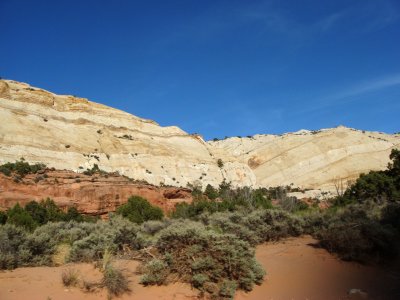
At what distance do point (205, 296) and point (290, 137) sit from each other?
9233cm

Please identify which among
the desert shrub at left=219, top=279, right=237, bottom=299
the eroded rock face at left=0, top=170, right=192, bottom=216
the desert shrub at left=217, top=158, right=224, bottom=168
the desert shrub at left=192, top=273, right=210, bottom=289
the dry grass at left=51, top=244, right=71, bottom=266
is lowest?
the desert shrub at left=219, top=279, right=237, bottom=299

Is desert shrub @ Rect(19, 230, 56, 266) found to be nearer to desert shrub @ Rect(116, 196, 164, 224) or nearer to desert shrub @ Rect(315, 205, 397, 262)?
desert shrub @ Rect(315, 205, 397, 262)

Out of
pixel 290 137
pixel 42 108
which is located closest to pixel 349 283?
pixel 42 108

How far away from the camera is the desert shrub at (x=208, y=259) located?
914cm

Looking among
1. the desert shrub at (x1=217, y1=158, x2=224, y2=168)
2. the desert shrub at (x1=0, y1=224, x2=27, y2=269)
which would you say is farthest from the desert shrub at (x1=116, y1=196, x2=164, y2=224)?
the desert shrub at (x1=217, y1=158, x2=224, y2=168)

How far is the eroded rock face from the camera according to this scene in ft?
116

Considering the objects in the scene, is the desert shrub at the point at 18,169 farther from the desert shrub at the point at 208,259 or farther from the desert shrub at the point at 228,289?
the desert shrub at the point at 228,289

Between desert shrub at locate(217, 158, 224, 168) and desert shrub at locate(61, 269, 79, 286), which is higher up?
desert shrub at locate(217, 158, 224, 168)

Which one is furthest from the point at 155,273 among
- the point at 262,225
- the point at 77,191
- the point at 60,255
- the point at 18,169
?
the point at 18,169

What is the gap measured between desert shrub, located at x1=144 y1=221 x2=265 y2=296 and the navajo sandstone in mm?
42531

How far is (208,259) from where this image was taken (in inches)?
366

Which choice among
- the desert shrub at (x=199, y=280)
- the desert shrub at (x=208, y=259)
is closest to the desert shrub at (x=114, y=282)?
the desert shrub at (x=208, y=259)

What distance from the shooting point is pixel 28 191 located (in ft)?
120

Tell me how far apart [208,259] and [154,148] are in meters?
60.2
